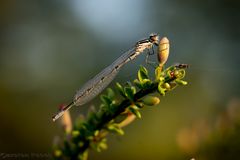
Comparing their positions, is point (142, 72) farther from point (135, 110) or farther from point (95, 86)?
point (95, 86)

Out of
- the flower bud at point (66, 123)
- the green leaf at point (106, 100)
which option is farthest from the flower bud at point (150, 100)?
the flower bud at point (66, 123)

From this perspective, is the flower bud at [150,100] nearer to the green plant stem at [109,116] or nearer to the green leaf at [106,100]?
the green plant stem at [109,116]

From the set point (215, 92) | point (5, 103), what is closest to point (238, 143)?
point (215, 92)

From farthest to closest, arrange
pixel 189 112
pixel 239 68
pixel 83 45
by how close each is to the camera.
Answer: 1. pixel 83 45
2. pixel 239 68
3. pixel 189 112

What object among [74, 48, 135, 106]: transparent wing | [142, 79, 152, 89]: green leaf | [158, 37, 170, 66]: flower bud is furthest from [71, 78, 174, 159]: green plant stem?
[74, 48, 135, 106]: transparent wing

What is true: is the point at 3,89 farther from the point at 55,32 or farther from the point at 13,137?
the point at 55,32
